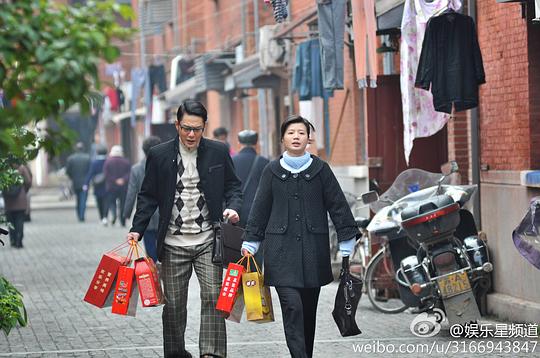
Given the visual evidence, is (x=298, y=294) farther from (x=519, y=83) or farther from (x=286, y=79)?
(x=286, y=79)

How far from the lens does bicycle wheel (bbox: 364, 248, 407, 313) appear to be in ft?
43.6

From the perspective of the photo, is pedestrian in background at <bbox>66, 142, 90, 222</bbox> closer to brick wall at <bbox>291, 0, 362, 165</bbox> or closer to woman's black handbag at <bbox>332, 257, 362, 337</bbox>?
brick wall at <bbox>291, 0, 362, 165</bbox>

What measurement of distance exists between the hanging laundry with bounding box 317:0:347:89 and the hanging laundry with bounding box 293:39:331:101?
2.69 m

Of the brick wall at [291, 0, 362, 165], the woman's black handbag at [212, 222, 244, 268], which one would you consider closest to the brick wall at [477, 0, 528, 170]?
the woman's black handbag at [212, 222, 244, 268]

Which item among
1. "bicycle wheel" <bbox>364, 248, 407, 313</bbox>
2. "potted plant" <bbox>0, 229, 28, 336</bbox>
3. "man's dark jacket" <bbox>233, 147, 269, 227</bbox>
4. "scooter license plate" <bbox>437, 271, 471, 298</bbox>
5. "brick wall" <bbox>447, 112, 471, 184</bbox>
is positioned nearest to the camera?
→ "potted plant" <bbox>0, 229, 28, 336</bbox>

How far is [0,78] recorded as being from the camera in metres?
5.09

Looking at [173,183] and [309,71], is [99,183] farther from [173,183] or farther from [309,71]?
[173,183]

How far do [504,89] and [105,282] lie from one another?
462cm

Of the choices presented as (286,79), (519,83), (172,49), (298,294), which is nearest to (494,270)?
(519,83)

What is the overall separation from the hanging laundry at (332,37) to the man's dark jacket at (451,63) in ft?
11.5

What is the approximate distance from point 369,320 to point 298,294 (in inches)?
149

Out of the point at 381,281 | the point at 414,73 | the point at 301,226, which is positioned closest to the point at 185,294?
the point at 301,226

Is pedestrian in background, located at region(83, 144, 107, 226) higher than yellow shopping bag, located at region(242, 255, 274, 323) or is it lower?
lower

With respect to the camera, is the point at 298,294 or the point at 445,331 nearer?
the point at 298,294
